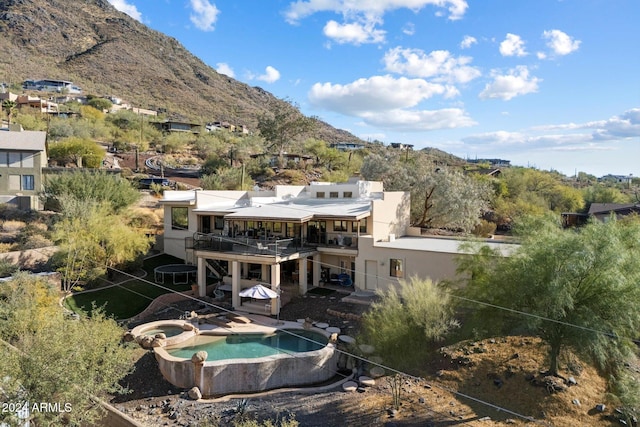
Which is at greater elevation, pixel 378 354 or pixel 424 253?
pixel 424 253

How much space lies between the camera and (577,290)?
14.0 meters

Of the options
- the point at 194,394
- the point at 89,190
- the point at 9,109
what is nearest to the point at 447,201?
the point at 194,394

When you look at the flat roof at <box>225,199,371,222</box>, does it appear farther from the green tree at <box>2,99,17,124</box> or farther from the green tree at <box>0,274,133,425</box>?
the green tree at <box>2,99,17,124</box>

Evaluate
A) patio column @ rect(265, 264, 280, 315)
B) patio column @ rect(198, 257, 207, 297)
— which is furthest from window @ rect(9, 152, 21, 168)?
patio column @ rect(265, 264, 280, 315)

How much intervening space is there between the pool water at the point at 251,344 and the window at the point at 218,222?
34.8ft

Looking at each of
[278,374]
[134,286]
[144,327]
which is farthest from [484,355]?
[134,286]

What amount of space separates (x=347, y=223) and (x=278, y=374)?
37.3ft

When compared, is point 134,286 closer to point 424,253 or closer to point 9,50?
point 424,253

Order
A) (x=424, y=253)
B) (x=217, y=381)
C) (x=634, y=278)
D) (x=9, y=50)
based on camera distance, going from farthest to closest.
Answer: (x=9, y=50) < (x=424, y=253) < (x=217, y=381) < (x=634, y=278)

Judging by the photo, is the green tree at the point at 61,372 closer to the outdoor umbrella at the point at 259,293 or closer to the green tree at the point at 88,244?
the outdoor umbrella at the point at 259,293

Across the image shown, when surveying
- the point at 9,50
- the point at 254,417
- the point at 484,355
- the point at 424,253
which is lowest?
the point at 254,417

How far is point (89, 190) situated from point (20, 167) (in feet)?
35.8

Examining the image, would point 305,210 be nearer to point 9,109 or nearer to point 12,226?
point 12,226

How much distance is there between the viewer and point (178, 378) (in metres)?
16.9
